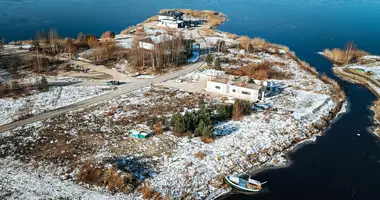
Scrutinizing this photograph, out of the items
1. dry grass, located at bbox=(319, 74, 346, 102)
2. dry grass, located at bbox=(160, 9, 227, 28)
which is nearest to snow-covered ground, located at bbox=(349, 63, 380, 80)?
dry grass, located at bbox=(319, 74, 346, 102)

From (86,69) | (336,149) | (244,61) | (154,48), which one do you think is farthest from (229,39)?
(336,149)

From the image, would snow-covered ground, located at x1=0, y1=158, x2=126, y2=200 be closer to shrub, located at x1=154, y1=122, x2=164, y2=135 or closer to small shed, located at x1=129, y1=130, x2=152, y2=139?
small shed, located at x1=129, y1=130, x2=152, y2=139

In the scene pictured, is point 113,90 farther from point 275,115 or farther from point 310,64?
point 310,64

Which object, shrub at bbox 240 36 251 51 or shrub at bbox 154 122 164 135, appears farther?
shrub at bbox 240 36 251 51

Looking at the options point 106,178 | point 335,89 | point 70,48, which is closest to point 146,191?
point 106,178

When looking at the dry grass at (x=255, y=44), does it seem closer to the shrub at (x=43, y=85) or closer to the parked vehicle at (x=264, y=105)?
the parked vehicle at (x=264, y=105)
